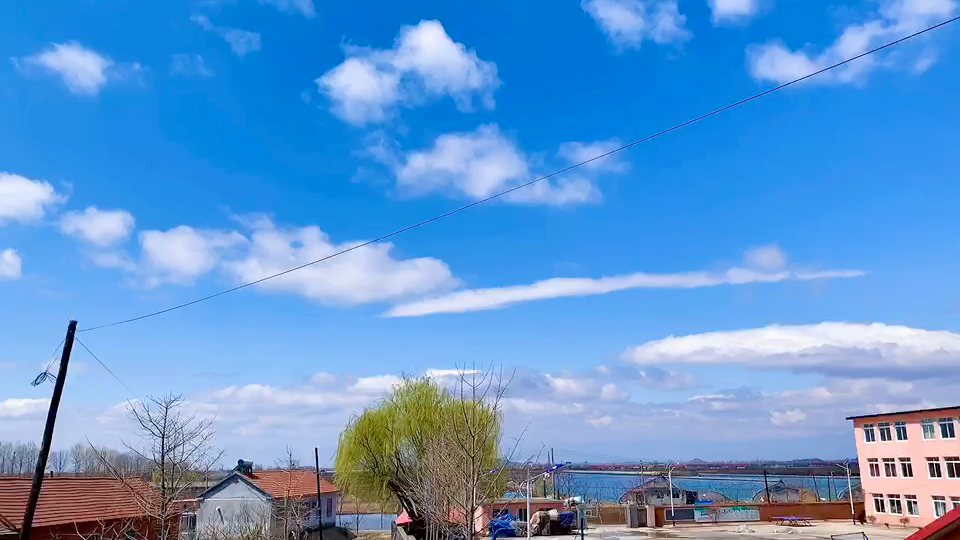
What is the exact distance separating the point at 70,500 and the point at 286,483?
671 inches

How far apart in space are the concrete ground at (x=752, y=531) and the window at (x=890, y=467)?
3227 millimetres

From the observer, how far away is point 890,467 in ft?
133

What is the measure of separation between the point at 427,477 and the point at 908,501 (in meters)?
35.2

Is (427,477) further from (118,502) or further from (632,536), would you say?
(632,536)

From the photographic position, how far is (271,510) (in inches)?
1315

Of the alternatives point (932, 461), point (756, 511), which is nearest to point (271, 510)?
point (756, 511)

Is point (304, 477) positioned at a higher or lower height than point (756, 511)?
higher

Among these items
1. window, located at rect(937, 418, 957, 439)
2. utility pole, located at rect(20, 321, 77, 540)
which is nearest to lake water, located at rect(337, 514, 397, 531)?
utility pole, located at rect(20, 321, 77, 540)

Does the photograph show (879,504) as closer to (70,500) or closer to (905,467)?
(905,467)

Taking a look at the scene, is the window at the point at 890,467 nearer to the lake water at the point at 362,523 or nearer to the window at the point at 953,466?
the window at the point at 953,466

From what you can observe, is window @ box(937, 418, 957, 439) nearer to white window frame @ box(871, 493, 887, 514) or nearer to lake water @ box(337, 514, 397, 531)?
white window frame @ box(871, 493, 887, 514)

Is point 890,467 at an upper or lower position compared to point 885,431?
lower

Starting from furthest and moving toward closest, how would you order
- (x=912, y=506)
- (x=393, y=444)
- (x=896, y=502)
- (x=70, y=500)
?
1. (x=896, y=502)
2. (x=912, y=506)
3. (x=393, y=444)
4. (x=70, y=500)

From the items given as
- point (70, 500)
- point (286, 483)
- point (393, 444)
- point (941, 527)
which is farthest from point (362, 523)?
point (941, 527)
